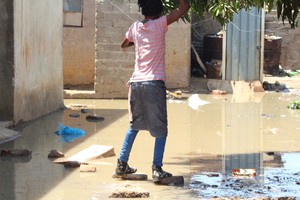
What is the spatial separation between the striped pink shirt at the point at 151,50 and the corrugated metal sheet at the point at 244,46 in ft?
31.0

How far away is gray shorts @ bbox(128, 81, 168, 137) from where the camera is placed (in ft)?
24.8

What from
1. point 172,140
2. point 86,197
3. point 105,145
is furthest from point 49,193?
point 172,140

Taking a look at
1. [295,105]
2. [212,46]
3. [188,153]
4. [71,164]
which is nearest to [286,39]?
[212,46]

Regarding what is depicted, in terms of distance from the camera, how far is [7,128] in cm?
1070

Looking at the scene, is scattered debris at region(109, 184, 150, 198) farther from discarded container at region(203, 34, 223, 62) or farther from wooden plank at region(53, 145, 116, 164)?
discarded container at region(203, 34, 223, 62)

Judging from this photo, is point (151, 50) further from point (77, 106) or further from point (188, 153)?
point (77, 106)

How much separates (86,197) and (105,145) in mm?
2920

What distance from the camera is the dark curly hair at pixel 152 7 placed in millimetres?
7539

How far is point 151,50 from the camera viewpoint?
25.0 feet

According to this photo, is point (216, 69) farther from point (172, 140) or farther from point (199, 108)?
point (172, 140)

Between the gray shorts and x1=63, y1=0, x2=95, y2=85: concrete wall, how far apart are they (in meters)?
9.04

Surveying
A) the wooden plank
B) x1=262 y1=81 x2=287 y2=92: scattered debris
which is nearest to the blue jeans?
the wooden plank

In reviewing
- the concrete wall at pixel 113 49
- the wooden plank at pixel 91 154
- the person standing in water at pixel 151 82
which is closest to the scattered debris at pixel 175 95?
the concrete wall at pixel 113 49

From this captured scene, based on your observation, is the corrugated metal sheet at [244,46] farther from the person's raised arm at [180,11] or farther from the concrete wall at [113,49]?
the person's raised arm at [180,11]
